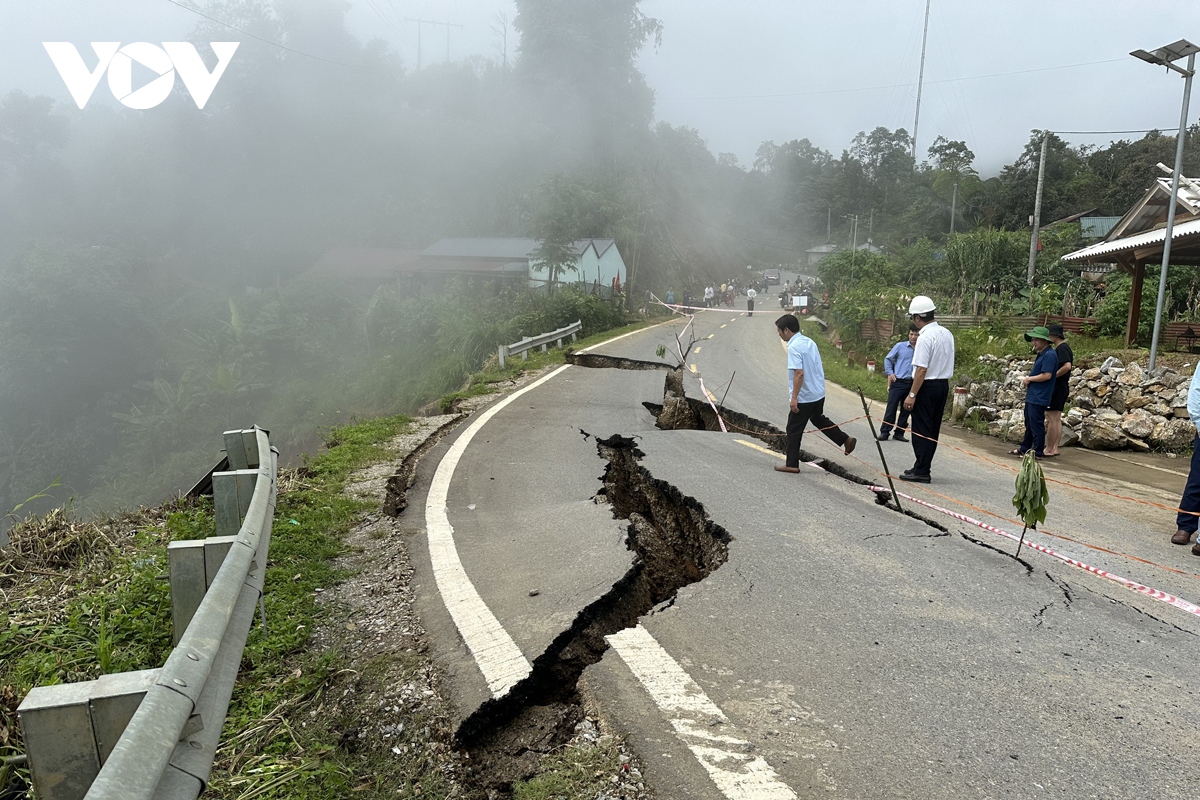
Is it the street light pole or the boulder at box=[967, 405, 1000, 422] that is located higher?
the street light pole

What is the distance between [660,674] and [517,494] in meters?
3.29

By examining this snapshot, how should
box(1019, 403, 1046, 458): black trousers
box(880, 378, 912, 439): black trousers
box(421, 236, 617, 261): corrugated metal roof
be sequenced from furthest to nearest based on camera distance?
box(421, 236, 617, 261): corrugated metal roof
box(880, 378, 912, 439): black trousers
box(1019, 403, 1046, 458): black trousers

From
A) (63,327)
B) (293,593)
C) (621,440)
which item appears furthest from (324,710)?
(63,327)

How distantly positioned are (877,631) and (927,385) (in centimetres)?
454

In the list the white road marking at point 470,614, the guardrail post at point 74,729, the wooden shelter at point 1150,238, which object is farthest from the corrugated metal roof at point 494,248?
the guardrail post at point 74,729

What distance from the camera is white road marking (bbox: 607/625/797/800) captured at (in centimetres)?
239

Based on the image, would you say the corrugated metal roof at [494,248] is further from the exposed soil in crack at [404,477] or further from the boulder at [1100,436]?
the exposed soil in crack at [404,477]

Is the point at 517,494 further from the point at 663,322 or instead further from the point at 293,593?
the point at 663,322

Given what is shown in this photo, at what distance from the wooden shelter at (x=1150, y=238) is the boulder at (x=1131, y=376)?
6.98 ft

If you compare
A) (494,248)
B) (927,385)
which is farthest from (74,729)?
(494,248)

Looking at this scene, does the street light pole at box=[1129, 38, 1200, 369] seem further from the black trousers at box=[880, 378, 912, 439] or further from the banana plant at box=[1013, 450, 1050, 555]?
the banana plant at box=[1013, 450, 1050, 555]

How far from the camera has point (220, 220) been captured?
74875 millimetres

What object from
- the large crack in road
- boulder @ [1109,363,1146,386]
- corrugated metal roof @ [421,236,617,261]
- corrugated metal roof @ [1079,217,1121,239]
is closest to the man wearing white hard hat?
the large crack in road

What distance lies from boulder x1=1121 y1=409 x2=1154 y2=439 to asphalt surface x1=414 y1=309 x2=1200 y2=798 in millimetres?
3688
